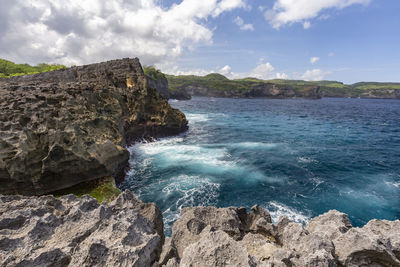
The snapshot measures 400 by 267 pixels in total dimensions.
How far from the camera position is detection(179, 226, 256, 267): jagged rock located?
583 cm

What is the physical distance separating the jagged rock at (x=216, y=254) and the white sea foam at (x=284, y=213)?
11.7 m

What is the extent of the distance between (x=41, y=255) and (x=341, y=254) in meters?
9.63

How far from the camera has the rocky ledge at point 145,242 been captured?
232 inches

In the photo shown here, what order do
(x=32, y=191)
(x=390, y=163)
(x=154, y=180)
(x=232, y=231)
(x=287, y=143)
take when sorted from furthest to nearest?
(x=287, y=143)
(x=390, y=163)
(x=154, y=180)
(x=32, y=191)
(x=232, y=231)

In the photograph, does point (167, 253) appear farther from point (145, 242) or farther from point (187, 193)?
point (187, 193)

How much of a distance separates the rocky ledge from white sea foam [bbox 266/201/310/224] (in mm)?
7863

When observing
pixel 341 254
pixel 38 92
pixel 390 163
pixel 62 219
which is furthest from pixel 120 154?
pixel 390 163

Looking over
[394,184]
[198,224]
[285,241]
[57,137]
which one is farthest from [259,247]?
[394,184]

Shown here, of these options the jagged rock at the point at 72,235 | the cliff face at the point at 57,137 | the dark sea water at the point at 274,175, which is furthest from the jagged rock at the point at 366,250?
the cliff face at the point at 57,137

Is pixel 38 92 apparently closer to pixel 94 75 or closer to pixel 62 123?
pixel 62 123

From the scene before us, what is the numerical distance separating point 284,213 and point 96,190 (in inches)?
656

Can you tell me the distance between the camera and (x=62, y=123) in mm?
18422

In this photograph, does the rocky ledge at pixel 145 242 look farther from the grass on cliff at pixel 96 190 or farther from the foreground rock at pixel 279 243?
the grass on cliff at pixel 96 190

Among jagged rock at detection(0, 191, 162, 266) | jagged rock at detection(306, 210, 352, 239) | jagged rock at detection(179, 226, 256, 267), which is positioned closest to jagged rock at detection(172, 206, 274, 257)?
jagged rock at detection(0, 191, 162, 266)
